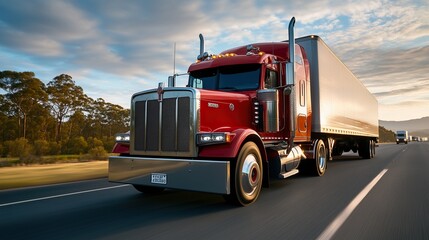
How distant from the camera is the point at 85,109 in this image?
45.2 m

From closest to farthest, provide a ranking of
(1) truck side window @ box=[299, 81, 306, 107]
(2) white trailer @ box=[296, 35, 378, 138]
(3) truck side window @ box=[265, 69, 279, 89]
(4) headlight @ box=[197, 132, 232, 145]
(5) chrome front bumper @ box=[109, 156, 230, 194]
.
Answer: (5) chrome front bumper @ box=[109, 156, 230, 194] → (4) headlight @ box=[197, 132, 232, 145] → (3) truck side window @ box=[265, 69, 279, 89] → (1) truck side window @ box=[299, 81, 306, 107] → (2) white trailer @ box=[296, 35, 378, 138]

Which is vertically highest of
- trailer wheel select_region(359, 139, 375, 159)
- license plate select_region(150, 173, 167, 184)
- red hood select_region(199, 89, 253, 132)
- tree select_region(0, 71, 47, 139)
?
tree select_region(0, 71, 47, 139)

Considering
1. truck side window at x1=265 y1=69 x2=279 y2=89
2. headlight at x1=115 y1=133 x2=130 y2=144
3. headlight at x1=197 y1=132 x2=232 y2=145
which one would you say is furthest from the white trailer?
headlight at x1=115 y1=133 x2=130 y2=144

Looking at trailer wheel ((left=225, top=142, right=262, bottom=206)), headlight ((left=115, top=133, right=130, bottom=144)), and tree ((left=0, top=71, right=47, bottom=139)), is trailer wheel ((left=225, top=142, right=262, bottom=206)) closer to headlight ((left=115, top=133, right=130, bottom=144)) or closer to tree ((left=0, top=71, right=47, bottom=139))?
headlight ((left=115, top=133, right=130, bottom=144))

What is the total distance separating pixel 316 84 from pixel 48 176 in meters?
8.32

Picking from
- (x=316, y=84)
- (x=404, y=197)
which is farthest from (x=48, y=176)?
(x=404, y=197)

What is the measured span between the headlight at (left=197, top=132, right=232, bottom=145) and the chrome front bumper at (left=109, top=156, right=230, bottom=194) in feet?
1.24

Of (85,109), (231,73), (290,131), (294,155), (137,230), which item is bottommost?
(137,230)

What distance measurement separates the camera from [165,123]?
18.0 ft

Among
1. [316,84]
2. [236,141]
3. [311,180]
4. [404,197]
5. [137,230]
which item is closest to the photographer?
[137,230]

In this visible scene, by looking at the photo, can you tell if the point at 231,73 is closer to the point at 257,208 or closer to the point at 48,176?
the point at 257,208

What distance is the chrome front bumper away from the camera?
4.71 m

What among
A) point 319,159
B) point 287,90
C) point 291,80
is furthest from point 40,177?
point 319,159

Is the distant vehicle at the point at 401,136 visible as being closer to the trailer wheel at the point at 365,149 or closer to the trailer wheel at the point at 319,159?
the trailer wheel at the point at 365,149
